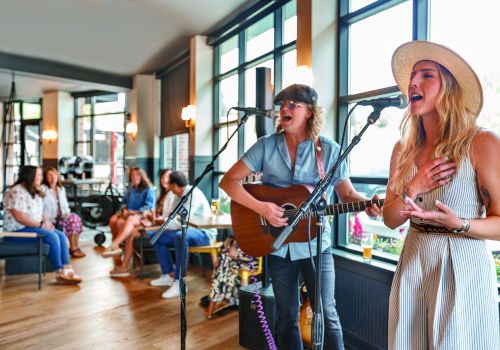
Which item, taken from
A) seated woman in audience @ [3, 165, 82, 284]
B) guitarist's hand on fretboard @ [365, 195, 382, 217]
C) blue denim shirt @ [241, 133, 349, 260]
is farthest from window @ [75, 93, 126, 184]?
guitarist's hand on fretboard @ [365, 195, 382, 217]

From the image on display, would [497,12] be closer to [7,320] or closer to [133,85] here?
[7,320]

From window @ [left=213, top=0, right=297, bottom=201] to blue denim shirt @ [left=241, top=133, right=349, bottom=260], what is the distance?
1.68 m

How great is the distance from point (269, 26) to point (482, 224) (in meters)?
3.88

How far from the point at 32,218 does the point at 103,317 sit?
5.32 ft

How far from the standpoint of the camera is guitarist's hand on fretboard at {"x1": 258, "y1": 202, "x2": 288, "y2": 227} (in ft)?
→ 6.28

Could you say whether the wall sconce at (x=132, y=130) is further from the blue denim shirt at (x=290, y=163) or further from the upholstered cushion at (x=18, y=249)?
the blue denim shirt at (x=290, y=163)

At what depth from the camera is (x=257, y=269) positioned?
131 inches

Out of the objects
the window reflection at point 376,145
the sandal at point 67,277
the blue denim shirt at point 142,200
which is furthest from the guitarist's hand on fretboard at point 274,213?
the blue denim shirt at point 142,200

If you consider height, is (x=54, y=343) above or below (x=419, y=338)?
below

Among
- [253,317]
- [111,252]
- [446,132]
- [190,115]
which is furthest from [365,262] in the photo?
[190,115]

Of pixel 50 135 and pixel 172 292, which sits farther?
pixel 50 135

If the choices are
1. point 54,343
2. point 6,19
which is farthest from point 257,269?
point 6,19

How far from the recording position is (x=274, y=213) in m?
1.91

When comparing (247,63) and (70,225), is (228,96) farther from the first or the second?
(70,225)
